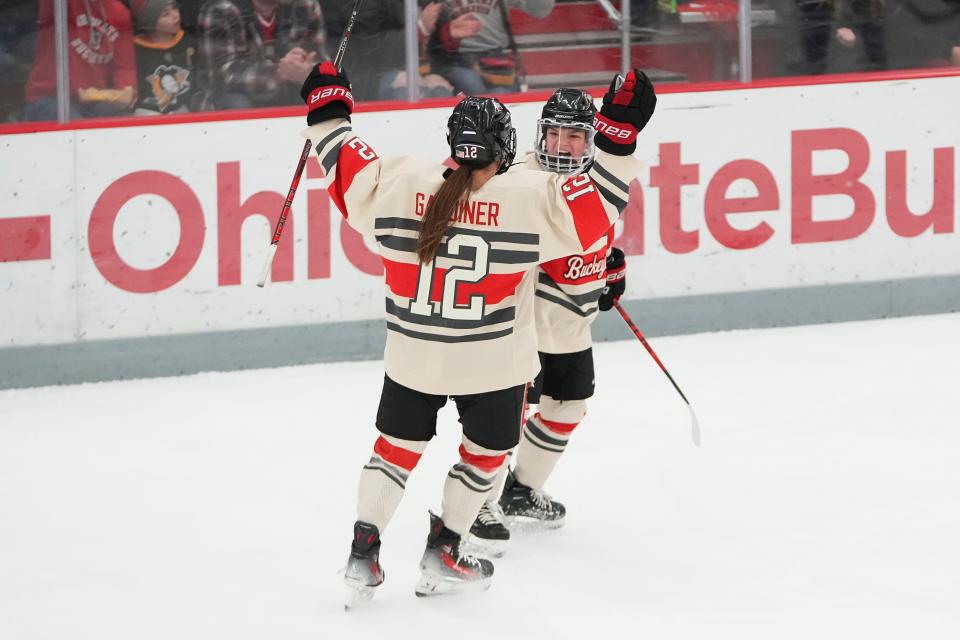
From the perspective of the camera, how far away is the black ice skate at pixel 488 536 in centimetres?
332

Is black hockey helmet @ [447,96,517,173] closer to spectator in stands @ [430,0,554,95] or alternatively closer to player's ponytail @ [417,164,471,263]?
player's ponytail @ [417,164,471,263]

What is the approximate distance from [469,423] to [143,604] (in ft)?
2.55

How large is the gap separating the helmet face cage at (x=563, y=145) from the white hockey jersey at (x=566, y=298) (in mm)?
93

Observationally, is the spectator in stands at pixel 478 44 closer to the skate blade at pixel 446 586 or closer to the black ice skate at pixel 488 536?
the black ice skate at pixel 488 536

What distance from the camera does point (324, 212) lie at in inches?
203

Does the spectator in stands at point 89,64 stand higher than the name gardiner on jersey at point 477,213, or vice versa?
the spectator in stands at point 89,64

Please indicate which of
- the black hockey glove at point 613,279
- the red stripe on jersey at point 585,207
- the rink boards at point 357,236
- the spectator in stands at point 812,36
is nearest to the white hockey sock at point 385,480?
the red stripe on jersey at point 585,207

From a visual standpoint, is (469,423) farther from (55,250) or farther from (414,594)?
(55,250)

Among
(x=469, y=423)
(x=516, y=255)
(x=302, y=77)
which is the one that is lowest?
(x=469, y=423)

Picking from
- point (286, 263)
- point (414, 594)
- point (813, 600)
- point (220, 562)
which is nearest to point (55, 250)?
point (286, 263)

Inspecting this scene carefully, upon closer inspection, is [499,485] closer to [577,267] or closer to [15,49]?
[577,267]

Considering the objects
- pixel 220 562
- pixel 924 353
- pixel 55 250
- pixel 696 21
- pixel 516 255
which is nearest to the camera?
pixel 516 255

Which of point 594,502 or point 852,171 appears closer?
point 594,502

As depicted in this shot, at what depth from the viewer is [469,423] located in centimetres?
295
